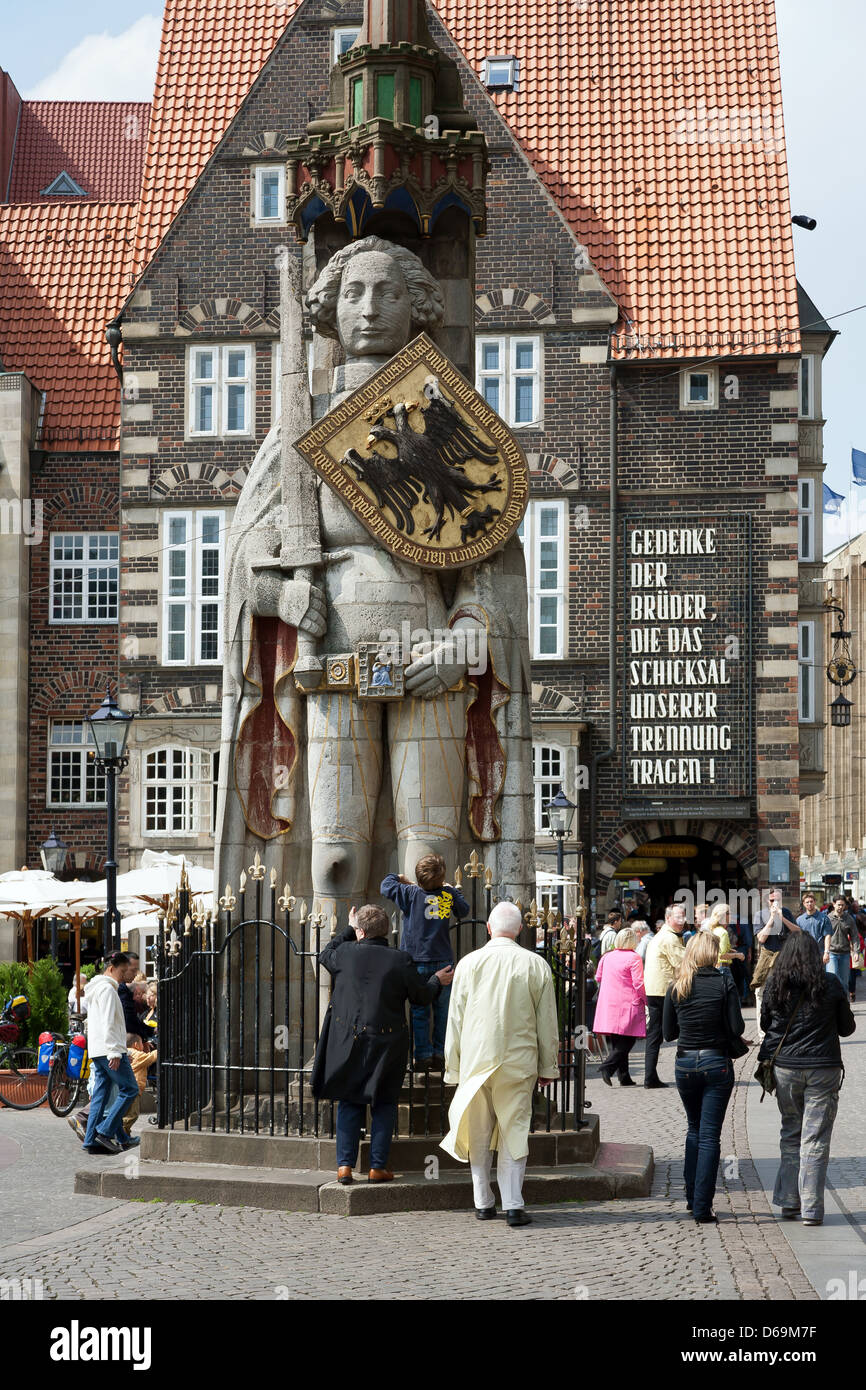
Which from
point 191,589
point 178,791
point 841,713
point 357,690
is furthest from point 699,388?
point 357,690

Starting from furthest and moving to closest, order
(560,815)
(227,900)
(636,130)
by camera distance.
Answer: (636,130), (560,815), (227,900)

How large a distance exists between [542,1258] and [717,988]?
2146mm

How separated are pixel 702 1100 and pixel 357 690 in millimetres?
3000

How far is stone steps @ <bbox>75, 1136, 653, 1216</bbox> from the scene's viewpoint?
9.40 meters

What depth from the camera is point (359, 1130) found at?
9.51 metres

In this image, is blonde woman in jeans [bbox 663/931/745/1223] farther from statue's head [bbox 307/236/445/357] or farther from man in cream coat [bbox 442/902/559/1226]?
statue's head [bbox 307/236/445/357]

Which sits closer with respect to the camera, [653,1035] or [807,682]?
[653,1035]

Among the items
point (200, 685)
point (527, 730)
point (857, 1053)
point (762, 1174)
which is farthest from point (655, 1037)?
point (200, 685)

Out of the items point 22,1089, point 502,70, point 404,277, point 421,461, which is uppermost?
point 502,70

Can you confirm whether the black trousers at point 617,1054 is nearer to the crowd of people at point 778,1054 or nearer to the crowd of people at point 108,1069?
the crowd of people at point 108,1069

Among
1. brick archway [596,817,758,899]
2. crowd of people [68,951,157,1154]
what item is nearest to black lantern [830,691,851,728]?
brick archway [596,817,758,899]

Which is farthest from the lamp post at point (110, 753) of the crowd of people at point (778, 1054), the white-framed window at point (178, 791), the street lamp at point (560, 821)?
the white-framed window at point (178, 791)

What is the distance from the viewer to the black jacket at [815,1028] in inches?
389

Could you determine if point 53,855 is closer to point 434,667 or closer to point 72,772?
point 72,772
